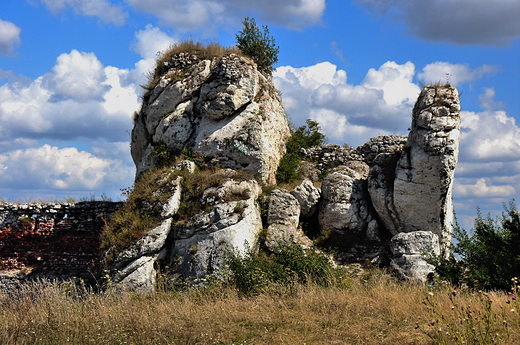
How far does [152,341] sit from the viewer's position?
21.3 feet

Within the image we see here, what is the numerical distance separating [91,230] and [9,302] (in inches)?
357

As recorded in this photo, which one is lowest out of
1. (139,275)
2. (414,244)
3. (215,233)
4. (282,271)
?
(139,275)

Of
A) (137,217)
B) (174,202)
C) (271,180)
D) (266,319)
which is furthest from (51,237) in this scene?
(266,319)

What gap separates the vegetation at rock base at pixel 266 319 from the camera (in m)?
6.58

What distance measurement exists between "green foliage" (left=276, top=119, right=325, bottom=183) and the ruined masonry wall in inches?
318

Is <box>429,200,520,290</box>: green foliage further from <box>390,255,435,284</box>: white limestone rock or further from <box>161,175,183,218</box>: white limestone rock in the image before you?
<box>161,175,183,218</box>: white limestone rock

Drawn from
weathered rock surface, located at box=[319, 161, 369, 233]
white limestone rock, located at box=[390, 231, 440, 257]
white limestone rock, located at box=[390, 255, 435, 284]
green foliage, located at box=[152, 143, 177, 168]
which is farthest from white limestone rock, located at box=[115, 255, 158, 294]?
white limestone rock, located at box=[390, 231, 440, 257]

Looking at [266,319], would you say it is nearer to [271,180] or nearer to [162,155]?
[271,180]

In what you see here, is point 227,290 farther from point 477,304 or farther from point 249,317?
point 477,304

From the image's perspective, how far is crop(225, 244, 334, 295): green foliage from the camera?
9828 mm

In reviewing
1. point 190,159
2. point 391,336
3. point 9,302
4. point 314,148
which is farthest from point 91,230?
point 391,336

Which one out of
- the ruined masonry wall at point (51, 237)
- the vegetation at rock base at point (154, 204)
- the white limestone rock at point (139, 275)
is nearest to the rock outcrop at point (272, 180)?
the white limestone rock at point (139, 275)

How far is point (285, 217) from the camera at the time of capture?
571 inches

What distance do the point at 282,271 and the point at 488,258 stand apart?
5.68m
